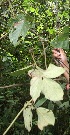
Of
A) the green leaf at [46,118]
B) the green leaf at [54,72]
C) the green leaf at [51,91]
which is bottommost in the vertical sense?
the green leaf at [46,118]

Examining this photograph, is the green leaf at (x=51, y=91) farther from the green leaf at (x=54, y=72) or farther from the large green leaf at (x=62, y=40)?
the large green leaf at (x=62, y=40)

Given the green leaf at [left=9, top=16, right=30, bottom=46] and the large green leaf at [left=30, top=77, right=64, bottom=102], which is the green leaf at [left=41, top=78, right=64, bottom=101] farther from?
the green leaf at [left=9, top=16, right=30, bottom=46]

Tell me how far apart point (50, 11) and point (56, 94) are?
10.7 ft

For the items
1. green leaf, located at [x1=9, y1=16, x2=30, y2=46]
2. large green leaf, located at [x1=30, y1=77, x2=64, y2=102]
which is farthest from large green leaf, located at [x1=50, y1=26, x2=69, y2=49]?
large green leaf, located at [x1=30, y1=77, x2=64, y2=102]

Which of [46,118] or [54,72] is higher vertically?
[54,72]

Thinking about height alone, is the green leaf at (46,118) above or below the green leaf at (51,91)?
below

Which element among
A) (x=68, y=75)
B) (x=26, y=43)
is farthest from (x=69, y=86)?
(x=26, y=43)

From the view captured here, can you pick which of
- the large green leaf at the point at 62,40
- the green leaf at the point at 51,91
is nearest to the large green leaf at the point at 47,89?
the green leaf at the point at 51,91

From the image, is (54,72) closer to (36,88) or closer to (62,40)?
(36,88)

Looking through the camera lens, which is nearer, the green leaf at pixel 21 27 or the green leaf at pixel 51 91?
the green leaf at pixel 51 91

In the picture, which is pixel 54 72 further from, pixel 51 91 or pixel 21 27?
pixel 21 27

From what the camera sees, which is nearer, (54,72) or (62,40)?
(54,72)

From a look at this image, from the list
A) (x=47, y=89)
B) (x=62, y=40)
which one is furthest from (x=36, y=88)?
(x=62, y=40)

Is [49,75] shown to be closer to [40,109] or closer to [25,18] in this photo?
[40,109]
